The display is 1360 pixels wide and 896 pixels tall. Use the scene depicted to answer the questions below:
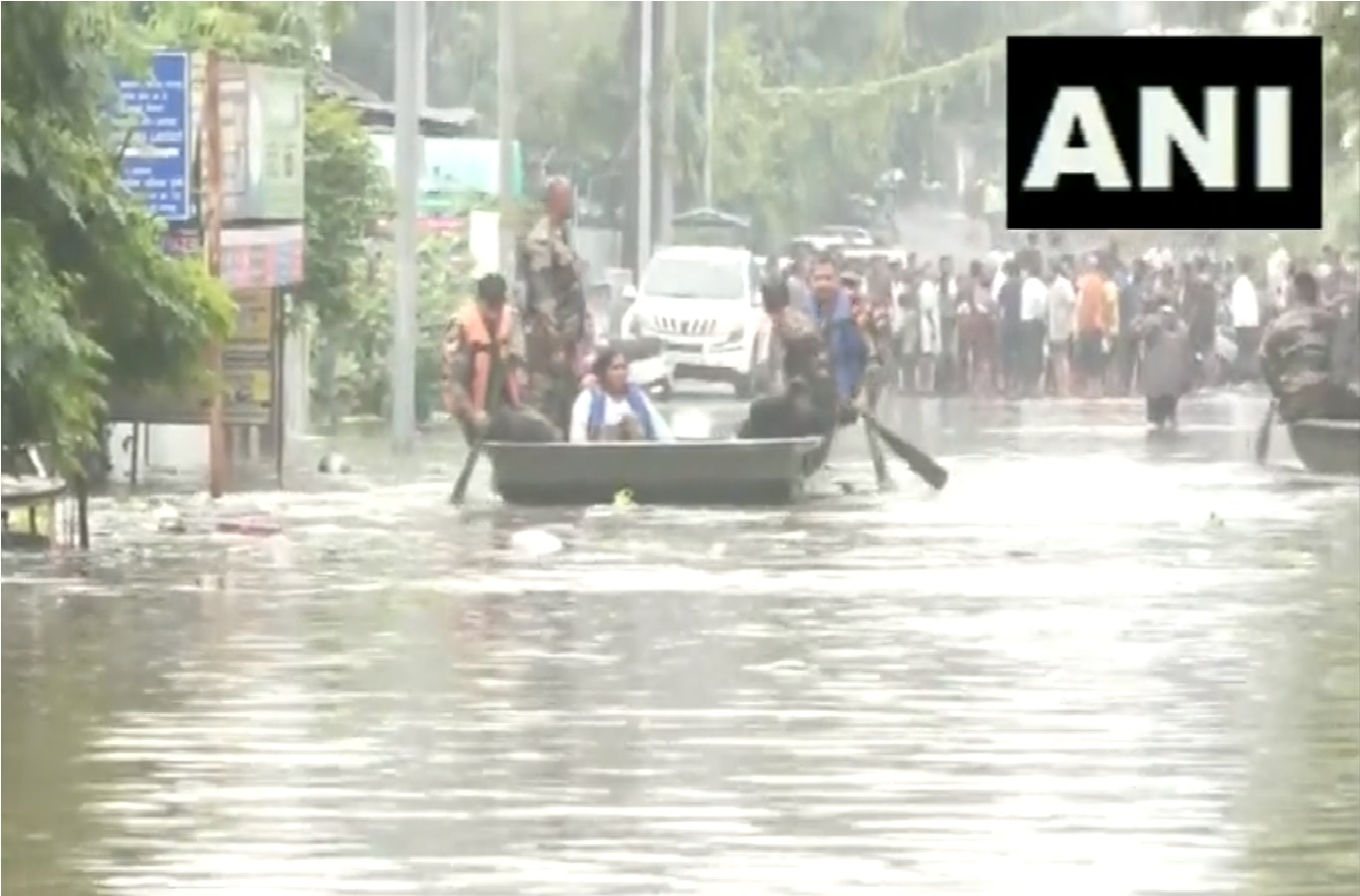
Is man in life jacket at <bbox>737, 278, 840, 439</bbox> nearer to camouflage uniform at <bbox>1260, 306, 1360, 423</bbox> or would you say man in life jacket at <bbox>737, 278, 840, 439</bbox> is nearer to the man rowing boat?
the man rowing boat

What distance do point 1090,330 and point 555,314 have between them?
1.50 meters

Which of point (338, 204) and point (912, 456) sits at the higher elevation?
point (338, 204)

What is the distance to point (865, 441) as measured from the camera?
1110cm

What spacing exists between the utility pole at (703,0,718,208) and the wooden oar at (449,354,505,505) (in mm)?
757

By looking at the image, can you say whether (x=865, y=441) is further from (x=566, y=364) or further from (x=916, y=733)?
(x=916, y=733)

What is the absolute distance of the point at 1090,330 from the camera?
1141 cm

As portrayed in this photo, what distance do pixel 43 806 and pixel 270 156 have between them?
3771mm

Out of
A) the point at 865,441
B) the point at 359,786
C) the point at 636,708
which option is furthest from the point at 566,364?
the point at 359,786

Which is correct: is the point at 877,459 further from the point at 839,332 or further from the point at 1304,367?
the point at 1304,367

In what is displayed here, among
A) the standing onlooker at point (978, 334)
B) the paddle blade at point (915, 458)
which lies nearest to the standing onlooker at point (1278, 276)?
the standing onlooker at point (978, 334)

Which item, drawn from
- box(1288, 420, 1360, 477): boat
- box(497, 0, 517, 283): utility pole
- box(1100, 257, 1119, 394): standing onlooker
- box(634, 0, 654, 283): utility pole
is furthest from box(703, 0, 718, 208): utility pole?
box(1288, 420, 1360, 477): boat

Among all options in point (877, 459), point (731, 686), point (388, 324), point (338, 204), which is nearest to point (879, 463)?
point (877, 459)

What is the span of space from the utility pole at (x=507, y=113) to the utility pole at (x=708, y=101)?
478mm

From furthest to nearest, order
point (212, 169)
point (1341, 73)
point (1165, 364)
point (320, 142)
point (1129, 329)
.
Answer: point (1165, 364)
point (1129, 329)
point (320, 142)
point (212, 169)
point (1341, 73)
